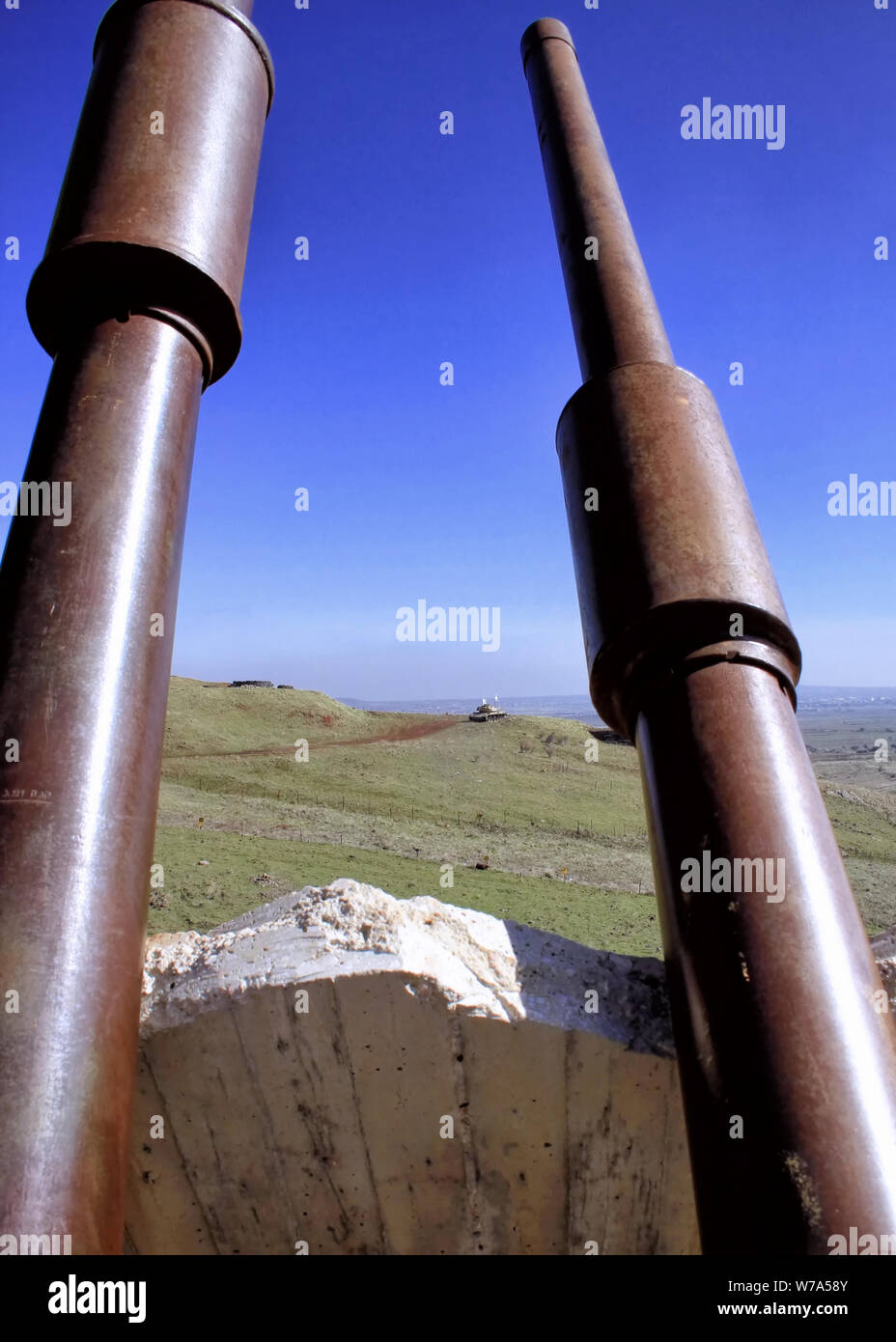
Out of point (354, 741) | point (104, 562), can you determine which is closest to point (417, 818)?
point (354, 741)

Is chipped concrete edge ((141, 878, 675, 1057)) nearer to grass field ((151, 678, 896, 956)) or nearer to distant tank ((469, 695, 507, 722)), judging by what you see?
grass field ((151, 678, 896, 956))

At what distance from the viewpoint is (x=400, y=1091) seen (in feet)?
8.18

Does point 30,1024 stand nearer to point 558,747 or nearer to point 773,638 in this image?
point 773,638

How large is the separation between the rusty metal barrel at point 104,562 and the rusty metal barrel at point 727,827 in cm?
124

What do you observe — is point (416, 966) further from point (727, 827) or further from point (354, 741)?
point (354, 741)

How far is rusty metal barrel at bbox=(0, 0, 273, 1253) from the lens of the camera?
5.61ft

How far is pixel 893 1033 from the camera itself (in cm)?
181

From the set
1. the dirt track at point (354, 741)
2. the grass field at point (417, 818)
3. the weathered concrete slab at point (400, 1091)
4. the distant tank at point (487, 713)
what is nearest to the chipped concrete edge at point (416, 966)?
the weathered concrete slab at point (400, 1091)

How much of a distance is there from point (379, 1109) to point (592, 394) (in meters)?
2.36

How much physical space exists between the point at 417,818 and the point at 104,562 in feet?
35.9

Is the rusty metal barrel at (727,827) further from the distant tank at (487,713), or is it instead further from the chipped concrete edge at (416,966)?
the distant tank at (487,713)

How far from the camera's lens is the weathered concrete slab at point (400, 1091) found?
2.40 meters

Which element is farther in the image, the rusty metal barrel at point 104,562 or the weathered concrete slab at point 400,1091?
the weathered concrete slab at point 400,1091
